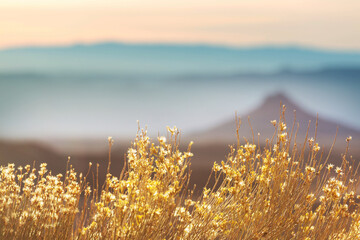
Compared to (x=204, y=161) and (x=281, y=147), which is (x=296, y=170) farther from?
(x=204, y=161)

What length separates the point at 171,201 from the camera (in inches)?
90.9

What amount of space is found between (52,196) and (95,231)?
0.30 metres

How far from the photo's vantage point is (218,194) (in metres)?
2.62

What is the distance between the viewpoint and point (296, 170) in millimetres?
2539

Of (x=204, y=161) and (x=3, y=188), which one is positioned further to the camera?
(x=204, y=161)

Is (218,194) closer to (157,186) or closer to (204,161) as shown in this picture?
(157,186)

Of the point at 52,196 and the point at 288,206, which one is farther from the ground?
the point at 52,196

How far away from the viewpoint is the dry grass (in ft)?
7.76

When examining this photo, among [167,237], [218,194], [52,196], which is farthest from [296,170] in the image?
[52,196]

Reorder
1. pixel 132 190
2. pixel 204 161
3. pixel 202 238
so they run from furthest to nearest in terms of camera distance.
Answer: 1. pixel 204 161
2. pixel 202 238
3. pixel 132 190

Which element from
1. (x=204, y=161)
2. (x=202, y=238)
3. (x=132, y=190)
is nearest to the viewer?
(x=132, y=190)

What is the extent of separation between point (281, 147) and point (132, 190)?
903 mm

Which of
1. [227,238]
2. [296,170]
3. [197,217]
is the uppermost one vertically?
[296,170]

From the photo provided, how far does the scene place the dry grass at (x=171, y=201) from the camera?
7.76ft
